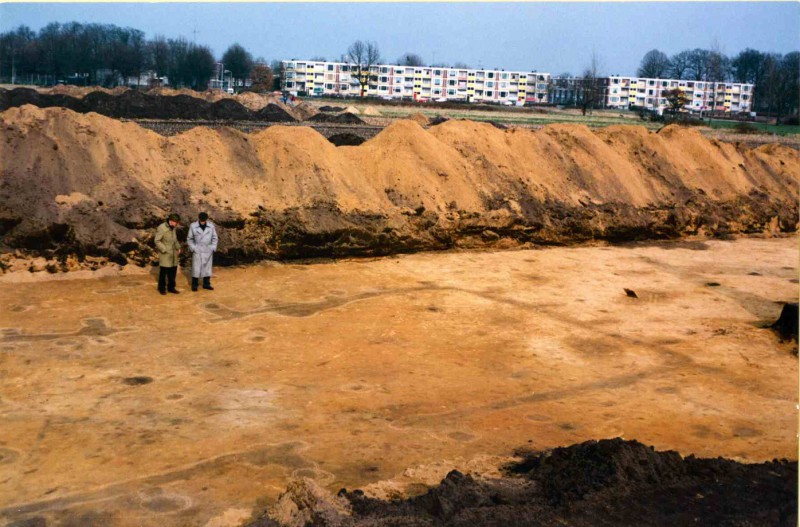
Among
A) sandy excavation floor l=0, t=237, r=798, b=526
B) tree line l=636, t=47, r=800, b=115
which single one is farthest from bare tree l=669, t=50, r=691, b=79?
sandy excavation floor l=0, t=237, r=798, b=526

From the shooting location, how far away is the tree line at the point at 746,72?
33.0 meters

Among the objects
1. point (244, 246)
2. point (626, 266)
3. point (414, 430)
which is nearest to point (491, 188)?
point (626, 266)

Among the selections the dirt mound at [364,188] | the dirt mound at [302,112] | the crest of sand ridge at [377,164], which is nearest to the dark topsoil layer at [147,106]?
the dirt mound at [302,112]

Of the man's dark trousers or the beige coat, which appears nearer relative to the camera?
the beige coat

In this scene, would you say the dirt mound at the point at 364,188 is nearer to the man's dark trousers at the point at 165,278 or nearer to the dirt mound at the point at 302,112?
the man's dark trousers at the point at 165,278

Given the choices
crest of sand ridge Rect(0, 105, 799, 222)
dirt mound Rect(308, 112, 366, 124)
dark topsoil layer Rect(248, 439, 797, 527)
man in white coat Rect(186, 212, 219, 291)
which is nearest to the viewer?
dark topsoil layer Rect(248, 439, 797, 527)

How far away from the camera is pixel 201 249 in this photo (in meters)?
13.5

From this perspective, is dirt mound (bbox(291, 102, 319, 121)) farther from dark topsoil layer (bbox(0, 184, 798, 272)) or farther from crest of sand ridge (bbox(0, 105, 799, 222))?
dark topsoil layer (bbox(0, 184, 798, 272))

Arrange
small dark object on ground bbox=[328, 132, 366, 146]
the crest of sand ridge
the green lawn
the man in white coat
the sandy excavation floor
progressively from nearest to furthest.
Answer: the sandy excavation floor, the man in white coat, the crest of sand ridge, small dark object on ground bbox=[328, 132, 366, 146], the green lawn

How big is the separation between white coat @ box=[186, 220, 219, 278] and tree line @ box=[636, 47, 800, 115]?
17.8 m

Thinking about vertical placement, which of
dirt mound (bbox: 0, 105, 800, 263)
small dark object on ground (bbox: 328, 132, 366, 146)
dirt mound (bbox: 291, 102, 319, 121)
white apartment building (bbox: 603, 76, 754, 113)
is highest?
white apartment building (bbox: 603, 76, 754, 113)

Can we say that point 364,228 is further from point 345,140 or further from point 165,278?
point 345,140

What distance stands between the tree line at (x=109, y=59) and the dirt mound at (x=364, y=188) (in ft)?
98.0

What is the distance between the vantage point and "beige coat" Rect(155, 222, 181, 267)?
13.1m
